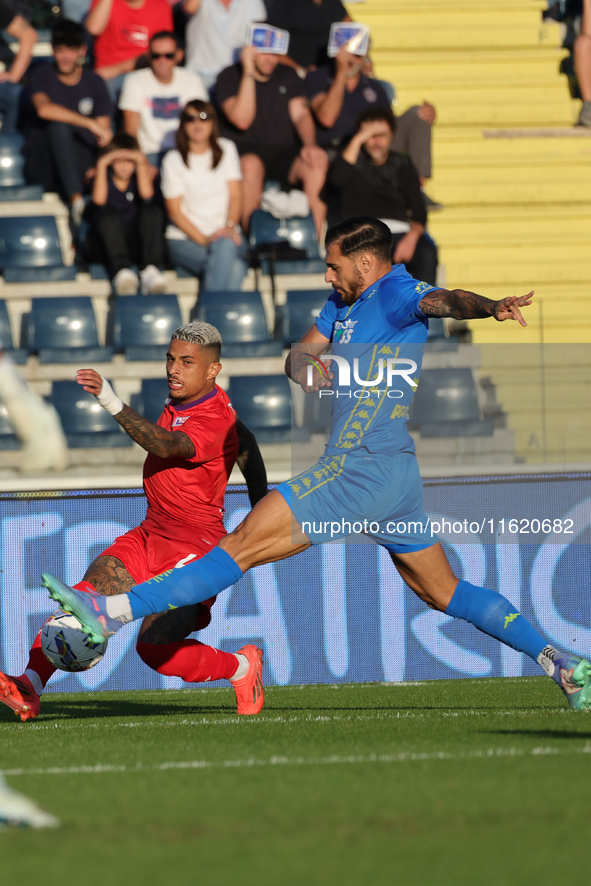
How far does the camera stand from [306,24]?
45.3 feet

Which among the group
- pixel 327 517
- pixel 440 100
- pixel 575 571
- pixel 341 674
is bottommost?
pixel 341 674

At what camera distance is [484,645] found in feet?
26.0

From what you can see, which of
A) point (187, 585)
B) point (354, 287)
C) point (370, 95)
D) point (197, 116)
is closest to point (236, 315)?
point (197, 116)

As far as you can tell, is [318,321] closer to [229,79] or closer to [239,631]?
[239,631]

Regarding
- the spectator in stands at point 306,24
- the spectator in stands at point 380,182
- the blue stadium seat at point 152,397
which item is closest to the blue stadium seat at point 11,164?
the spectator in stands at point 306,24

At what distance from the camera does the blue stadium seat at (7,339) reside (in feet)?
34.9

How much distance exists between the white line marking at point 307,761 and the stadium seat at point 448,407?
4617 millimetres

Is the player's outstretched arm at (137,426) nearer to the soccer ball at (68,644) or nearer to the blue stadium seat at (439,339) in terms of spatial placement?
the soccer ball at (68,644)

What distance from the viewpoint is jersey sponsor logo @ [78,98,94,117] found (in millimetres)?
12383

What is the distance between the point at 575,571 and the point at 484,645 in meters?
0.79

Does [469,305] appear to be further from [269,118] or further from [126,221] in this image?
[269,118]

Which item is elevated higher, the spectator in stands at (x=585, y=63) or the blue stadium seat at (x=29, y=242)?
the spectator in stands at (x=585, y=63)

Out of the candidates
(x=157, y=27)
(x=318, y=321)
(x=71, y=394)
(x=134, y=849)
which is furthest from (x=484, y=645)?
(x=157, y=27)

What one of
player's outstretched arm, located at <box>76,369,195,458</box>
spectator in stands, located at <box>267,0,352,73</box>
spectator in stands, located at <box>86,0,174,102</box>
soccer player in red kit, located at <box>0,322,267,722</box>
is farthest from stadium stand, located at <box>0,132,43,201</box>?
player's outstretched arm, located at <box>76,369,195,458</box>
